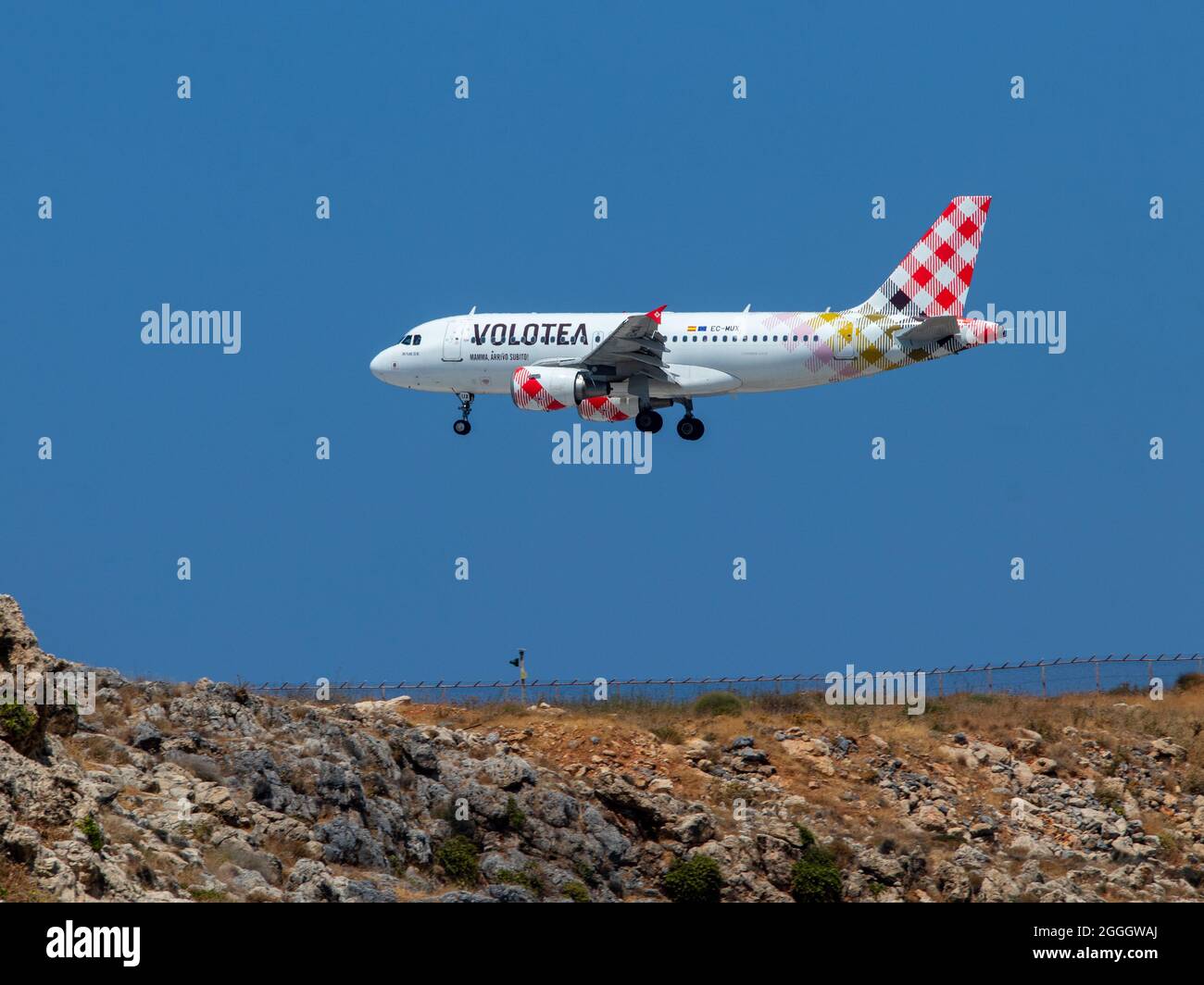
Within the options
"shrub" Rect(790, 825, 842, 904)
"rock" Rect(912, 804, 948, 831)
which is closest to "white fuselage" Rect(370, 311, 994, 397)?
"rock" Rect(912, 804, 948, 831)

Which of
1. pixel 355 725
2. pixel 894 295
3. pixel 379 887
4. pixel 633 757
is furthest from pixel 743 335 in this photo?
pixel 379 887

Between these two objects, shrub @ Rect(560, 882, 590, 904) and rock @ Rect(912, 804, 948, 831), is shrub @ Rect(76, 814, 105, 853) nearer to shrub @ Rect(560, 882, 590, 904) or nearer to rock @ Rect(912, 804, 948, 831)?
shrub @ Rect(560, 882, 590, 904)

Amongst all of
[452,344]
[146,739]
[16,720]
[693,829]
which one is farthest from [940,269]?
[16,720]

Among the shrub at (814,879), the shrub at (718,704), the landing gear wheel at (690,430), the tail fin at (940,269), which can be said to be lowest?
the shrub at (814,879)

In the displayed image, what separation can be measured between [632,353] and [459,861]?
73.9ft

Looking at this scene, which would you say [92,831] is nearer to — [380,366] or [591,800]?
[591,800]

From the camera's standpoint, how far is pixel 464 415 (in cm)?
5719

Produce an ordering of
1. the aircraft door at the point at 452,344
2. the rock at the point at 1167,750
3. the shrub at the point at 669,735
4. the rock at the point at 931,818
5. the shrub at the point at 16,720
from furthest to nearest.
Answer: the aircraft door at the point at 452,344 < the rock at the point at 1167,750 < the shrub at the point at 669,735 < the rock at the point at 931,818 < the shrub at the point at 16,720

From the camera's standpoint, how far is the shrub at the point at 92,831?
2388 cm

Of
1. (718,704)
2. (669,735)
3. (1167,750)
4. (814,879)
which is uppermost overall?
(718,704)

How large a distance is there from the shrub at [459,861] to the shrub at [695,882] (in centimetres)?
462

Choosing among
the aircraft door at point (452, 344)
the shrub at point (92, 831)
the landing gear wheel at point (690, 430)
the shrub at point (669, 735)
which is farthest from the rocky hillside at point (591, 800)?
the aircraft door at point (452, 344)

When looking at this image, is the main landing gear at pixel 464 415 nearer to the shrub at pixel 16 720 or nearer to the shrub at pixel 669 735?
the shrub at pixel 669 735

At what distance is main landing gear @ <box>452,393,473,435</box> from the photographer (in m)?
56.5
